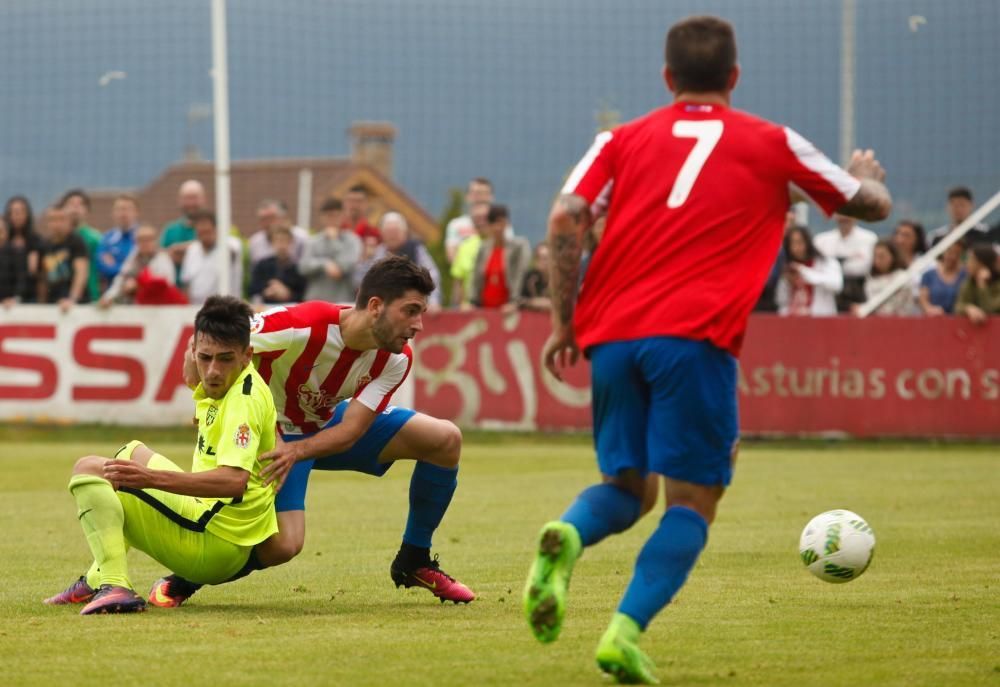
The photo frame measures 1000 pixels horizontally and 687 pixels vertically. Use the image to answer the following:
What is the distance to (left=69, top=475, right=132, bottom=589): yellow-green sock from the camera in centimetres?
671

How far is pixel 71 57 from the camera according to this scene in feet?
75.0

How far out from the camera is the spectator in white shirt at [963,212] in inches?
746

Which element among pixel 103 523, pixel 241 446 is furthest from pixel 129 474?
pixel 103 523

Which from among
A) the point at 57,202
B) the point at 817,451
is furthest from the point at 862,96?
the point at 57,202

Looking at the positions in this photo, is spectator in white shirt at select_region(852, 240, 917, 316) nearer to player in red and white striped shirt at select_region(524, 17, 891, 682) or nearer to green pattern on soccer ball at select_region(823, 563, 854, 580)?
green pattern on soccer ball at select_region(823, 563, 854, 580)

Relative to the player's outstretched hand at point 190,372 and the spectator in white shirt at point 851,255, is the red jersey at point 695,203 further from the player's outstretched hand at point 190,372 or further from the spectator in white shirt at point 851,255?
the spectator in white shirt at point 851,255

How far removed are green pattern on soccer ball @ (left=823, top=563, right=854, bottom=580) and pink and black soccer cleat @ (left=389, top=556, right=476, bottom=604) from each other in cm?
159

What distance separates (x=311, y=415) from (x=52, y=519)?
153 inches

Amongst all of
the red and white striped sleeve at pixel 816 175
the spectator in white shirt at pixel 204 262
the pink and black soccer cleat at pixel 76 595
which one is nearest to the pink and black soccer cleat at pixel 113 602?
the pink and black soccer cleat at pixel 76 595

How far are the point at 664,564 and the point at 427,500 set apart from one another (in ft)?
8.20

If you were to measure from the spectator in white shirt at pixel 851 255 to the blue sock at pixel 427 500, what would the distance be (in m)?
12.0

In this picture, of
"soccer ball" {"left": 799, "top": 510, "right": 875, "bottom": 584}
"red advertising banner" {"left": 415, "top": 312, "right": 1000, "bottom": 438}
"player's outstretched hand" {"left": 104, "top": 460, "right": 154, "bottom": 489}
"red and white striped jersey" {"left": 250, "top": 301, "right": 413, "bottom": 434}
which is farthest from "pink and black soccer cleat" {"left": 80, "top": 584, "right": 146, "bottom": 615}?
"red advertising banner" {"left": 415, "top": 312, "right": 1000, "bottom": 438}

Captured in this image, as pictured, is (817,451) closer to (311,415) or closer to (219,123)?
(219,123)

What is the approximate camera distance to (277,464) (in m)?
6.65
